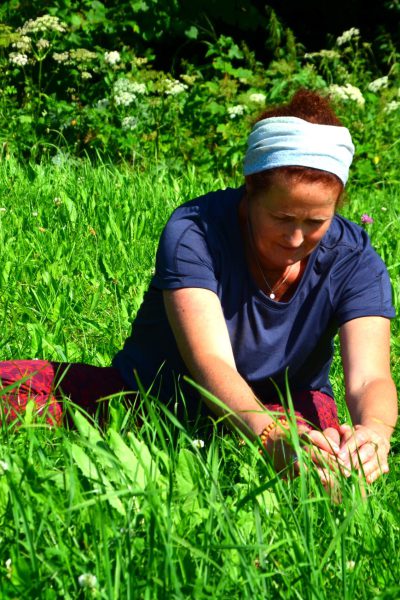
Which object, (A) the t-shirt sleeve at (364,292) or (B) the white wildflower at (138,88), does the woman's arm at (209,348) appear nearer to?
(A) the t-shirt sleeve at (364,292)

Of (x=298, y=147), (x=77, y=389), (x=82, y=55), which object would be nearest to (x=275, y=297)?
(x=298, y=147)

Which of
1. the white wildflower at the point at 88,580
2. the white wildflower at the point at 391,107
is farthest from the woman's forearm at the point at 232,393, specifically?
the white wildflower at the point at 391,107

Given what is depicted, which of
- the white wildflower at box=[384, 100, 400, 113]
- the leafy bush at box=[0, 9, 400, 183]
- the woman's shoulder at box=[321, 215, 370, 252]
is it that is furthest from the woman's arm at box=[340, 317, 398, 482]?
the white wildflower at box=[384, 100, 400, 113]

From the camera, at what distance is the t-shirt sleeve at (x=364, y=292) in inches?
108

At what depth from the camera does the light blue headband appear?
2570 millimetres

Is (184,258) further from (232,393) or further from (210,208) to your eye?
(232,393)

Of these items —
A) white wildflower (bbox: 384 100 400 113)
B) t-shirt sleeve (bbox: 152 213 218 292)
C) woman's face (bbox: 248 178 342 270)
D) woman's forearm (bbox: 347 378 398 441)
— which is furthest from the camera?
white wildflower (bbox: 384 100 400 113)

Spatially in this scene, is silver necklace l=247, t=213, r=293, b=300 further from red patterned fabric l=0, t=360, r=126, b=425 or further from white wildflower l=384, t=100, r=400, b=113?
white wildflower l=384, t=100, r=400, b=113

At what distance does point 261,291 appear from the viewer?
2.80 metres

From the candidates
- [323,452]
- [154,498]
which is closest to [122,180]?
[323,452]

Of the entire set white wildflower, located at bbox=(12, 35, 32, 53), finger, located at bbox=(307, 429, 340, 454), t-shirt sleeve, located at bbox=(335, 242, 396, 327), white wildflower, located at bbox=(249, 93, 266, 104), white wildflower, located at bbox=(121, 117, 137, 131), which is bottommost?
finger, located at bbox=(307, 429, 340, 454)

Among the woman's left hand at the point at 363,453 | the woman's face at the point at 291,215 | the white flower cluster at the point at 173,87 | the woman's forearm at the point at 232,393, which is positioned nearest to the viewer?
the woman's left hand at the point at 363,453

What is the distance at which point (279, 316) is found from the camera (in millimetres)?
2838

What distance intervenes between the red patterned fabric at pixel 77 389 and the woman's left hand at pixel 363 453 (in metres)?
0.54
